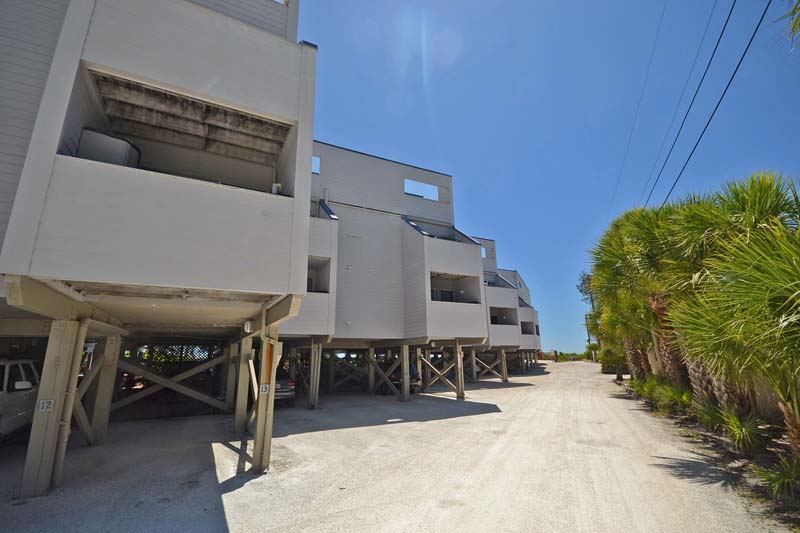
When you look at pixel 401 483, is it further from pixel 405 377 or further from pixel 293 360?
pixel 293 360

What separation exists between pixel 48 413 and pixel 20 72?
17.2 feet

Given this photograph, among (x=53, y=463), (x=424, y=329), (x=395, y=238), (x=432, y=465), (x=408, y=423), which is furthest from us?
(x=395, y=238)

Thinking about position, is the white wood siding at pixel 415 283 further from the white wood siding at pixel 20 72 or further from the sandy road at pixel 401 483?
the white wood siding at pixel 20 72

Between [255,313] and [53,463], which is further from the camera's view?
[255,313]

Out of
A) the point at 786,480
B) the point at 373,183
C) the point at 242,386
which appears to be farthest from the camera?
the point at 373,183

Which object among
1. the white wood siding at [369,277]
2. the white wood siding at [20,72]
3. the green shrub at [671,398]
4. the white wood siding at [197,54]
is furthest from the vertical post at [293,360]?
the green shrub at [671,398]

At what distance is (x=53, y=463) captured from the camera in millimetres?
5273

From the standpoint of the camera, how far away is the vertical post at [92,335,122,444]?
7.79m

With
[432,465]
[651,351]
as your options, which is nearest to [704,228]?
[432,465]

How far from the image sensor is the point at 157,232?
16.4 ft

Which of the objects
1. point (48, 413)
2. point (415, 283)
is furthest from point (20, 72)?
point (415, 283)

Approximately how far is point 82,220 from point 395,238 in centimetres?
1319

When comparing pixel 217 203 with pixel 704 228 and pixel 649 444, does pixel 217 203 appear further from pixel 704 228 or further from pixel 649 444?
pixel 649 444

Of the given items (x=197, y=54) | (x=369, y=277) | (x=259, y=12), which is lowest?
(x=369, y=277)
